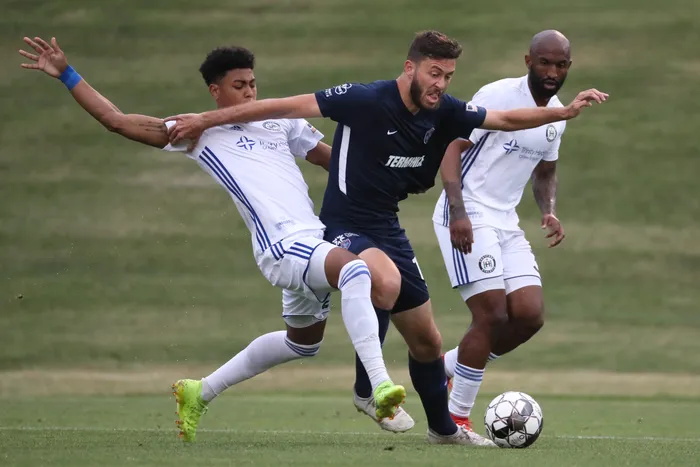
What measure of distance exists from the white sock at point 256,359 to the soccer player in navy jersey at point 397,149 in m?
0.75

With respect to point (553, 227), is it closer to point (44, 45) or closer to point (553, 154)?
point (553, 154)

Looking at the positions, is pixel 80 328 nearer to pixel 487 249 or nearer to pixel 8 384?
pixel 8 384

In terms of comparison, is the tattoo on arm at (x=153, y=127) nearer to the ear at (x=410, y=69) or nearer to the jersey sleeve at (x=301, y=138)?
the jersey sleeve at (x=301, y=138)

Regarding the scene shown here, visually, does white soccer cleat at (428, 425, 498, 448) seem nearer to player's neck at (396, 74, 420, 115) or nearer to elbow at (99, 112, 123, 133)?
player's neck at (396, 74, 420, 115)

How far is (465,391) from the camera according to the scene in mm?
7938

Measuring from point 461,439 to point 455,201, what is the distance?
1.46 meters

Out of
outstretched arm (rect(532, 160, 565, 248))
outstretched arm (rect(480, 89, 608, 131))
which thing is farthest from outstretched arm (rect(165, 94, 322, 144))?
outstretched arm (rect(532, 160, 565, 248))

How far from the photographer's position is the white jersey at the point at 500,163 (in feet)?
27.6

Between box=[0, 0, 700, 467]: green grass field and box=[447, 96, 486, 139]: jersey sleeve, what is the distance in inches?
118

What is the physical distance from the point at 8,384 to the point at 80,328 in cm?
165

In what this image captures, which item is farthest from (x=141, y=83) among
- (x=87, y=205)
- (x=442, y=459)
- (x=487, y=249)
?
(x=442, y=459)

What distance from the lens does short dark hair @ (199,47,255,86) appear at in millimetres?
7570

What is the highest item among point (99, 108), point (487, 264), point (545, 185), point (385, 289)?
point (99, 108)

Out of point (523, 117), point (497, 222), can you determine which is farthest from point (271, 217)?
point (497, 222)
